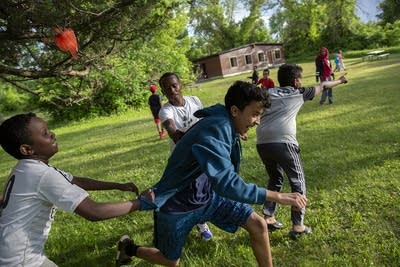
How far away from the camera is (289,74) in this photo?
4434 millimetres

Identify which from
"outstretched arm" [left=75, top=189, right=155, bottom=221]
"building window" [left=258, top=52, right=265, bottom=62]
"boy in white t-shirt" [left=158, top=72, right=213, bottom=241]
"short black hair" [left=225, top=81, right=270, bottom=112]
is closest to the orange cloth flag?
"boy in white t-shirt" [left=158, top=72, right=213, bottom=241]

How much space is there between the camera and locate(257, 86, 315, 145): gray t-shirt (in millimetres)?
4285

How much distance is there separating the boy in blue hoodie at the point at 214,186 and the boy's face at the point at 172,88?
1773 mm

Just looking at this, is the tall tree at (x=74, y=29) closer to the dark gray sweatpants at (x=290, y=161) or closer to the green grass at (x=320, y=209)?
the green grass at (x=320, y=209)

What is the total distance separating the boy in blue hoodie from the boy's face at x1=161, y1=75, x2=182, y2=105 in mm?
1773

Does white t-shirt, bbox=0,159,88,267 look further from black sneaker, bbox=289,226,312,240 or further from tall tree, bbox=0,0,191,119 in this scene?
tall tree, bbox=0,0,191,119

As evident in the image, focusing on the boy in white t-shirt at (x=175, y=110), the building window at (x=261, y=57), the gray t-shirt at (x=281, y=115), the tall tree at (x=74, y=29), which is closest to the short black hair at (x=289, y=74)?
the gray t-shirt at (x=281, y=115)

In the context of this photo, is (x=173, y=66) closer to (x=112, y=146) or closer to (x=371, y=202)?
(x=112, y=146)

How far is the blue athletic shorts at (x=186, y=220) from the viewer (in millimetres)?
3299

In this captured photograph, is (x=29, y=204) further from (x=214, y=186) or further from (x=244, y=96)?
(x=244, y=96)

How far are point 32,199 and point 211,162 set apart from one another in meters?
1.13

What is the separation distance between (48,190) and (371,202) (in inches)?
155

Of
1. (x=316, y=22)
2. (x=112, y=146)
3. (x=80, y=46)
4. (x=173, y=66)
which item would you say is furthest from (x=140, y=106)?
(x=316, y=22)

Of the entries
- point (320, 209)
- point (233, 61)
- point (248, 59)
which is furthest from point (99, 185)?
point (248, 59)
